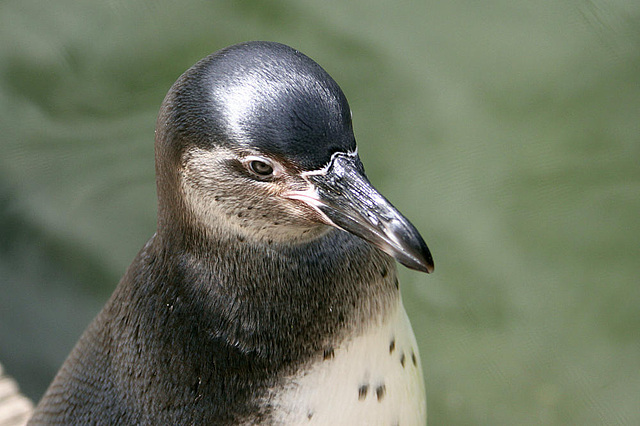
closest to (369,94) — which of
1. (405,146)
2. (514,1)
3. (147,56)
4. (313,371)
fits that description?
(405,146)

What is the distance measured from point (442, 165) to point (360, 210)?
115 cm

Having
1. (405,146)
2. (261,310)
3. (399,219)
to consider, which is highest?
(405,146)

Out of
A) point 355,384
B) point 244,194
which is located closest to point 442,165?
point 355,384

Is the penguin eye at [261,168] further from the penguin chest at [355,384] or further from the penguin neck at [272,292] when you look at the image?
the penguin chest at [355,384]

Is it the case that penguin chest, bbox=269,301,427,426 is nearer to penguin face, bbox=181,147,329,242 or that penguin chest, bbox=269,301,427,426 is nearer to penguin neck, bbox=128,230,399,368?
penguin neck, bbox=128,230,399,368

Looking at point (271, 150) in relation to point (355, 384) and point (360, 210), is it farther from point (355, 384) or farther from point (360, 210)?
point (355, 384)

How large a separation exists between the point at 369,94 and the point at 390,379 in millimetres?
1081

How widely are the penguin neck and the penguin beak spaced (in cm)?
12

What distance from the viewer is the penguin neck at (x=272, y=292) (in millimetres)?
1100

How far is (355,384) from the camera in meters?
1.18

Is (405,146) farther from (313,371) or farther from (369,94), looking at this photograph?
(313,371)

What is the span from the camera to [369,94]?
216 cm

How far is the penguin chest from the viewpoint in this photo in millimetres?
1149

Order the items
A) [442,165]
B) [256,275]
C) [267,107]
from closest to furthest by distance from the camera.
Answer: [267,107] < [256,275] < [442,165]
